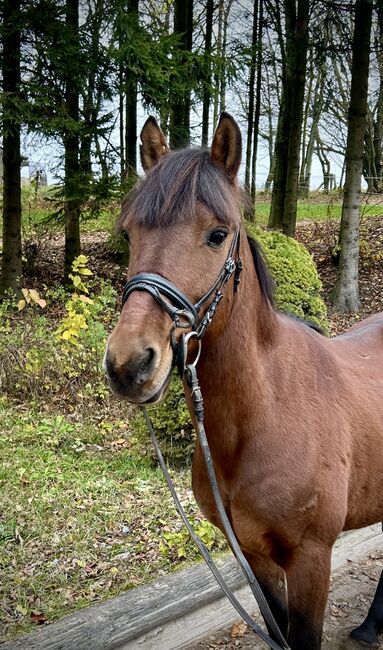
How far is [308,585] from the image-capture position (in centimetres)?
218

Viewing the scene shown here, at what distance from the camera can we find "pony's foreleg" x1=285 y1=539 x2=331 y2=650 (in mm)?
2172

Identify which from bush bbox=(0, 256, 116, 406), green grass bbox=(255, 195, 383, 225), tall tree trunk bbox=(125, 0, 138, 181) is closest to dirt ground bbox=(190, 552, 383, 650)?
bush bbox=(0, 256, 116, 406)

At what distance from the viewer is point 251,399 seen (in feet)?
6.93

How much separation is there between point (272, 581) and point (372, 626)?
0.99 m

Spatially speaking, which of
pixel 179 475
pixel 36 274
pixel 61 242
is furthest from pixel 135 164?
pixel 179 475

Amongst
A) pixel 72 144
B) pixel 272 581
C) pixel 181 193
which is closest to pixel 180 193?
pixel 181 193

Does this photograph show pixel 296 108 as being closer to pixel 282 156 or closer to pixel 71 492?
pixel 282 156

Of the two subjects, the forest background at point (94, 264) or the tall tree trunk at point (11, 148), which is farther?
the tall tree trunk at point (11, 148)

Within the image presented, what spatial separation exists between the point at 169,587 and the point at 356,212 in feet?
26.2

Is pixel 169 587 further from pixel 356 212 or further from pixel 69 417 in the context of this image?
pixel 356 212

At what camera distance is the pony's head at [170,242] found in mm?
1532

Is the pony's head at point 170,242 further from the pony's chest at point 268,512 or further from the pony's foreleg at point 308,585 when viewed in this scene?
the pony's foreleg at point 308,585

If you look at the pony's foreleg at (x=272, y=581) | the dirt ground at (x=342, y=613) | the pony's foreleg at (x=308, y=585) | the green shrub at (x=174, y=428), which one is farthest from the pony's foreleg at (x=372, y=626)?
the green shrub at (x=174, y=428)

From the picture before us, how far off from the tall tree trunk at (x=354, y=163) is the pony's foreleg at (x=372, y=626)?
704 cm
